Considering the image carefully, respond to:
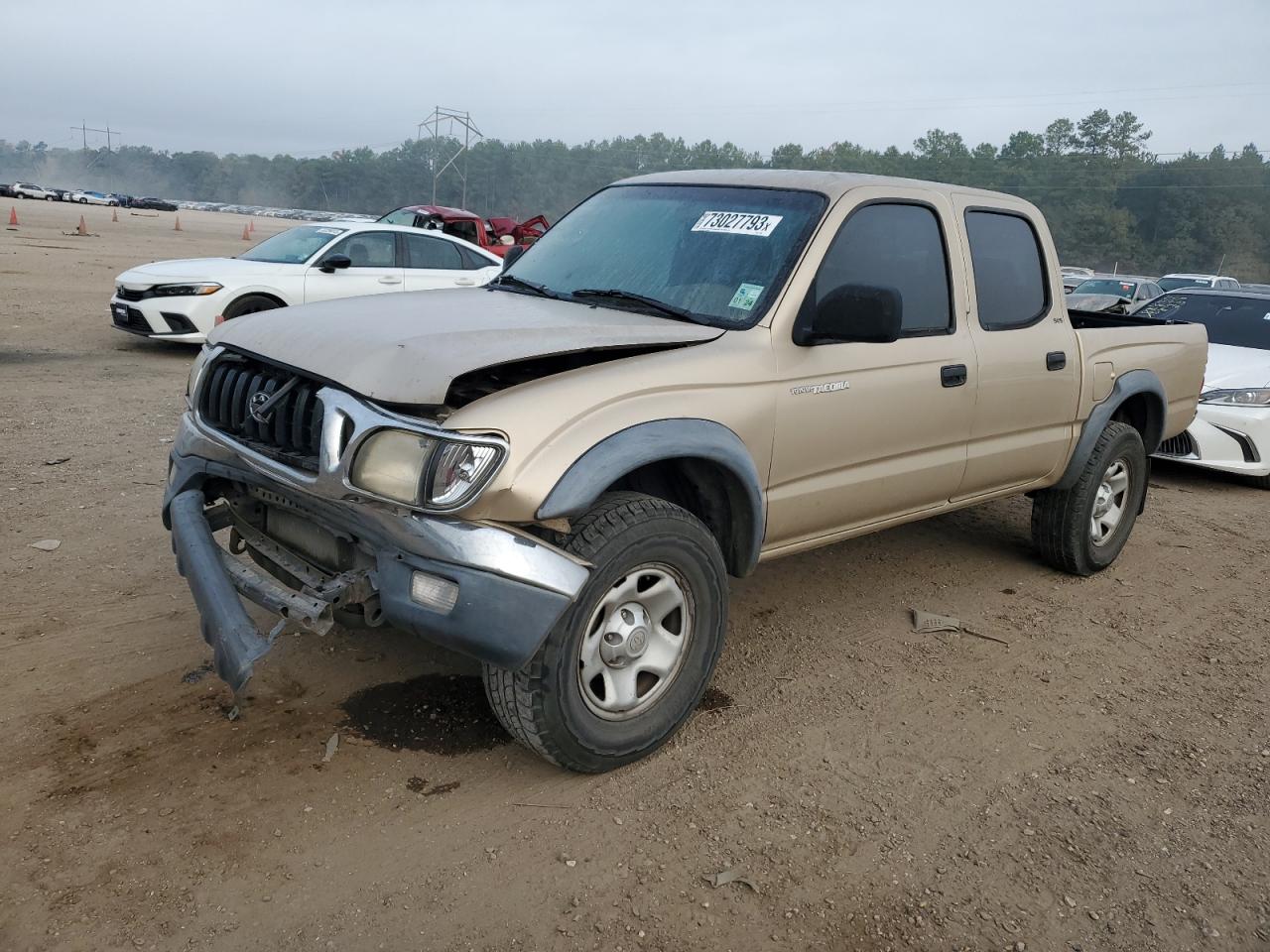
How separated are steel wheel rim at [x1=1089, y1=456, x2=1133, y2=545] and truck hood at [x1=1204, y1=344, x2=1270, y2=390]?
272 cm

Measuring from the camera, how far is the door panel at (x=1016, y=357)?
4496 millimetres

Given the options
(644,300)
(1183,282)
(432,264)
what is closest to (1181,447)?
(644,300)

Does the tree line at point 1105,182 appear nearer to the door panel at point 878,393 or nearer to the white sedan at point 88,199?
the white sedan at point 88,199

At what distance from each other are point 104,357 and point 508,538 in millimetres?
9010

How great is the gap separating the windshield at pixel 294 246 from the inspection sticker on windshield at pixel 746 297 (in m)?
8.10

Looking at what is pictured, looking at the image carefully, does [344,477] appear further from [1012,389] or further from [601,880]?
[1012,389]

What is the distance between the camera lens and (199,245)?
31.3m

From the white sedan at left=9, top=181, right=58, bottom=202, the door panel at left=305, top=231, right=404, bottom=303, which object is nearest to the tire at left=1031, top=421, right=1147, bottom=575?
the door panel at left=305, top=231, right=404, bottom=303

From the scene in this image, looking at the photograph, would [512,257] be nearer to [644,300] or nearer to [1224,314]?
[644,300]

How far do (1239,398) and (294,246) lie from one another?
9.22 m

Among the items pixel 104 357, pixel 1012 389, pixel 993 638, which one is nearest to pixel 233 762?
pixel 993 638

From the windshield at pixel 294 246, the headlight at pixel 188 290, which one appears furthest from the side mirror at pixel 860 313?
the windshield at pixel 294 246

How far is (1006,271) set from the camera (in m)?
4.73

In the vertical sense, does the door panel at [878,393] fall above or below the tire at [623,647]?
A: above
